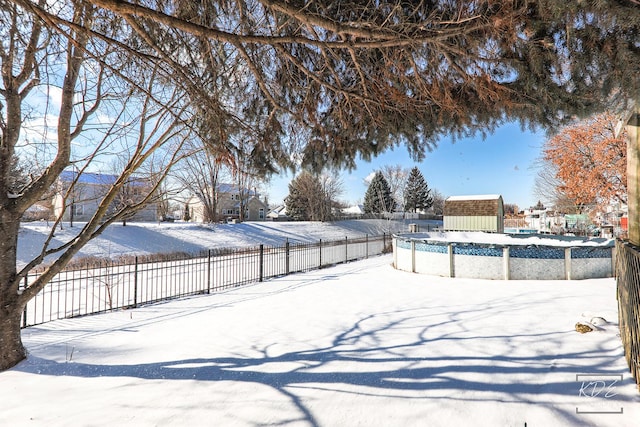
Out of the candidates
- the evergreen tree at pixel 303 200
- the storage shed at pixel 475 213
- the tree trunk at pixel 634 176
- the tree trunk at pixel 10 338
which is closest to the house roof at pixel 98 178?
the tree trunk at pixel 10 338

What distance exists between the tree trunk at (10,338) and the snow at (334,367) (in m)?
0.17

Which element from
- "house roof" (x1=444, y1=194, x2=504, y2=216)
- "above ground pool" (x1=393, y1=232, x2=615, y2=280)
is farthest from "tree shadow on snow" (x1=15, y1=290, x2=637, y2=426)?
"house roof" (x1=444, y1=194, x2=504, y2=216)

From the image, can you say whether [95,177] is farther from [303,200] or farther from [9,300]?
[303,200]

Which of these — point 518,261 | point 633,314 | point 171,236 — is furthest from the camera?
point 171,236

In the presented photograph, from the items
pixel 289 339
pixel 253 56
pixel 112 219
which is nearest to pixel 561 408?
pixel 289 339

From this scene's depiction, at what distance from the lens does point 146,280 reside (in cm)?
930

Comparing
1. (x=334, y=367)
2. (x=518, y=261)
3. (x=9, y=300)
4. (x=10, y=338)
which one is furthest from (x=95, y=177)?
(x=518, y=261)

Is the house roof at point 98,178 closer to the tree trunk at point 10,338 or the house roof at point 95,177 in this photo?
the house roof at point 95,177

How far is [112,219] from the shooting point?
455cm

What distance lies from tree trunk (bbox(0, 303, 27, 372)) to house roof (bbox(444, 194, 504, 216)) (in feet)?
85.1

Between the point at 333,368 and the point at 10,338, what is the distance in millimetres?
4010

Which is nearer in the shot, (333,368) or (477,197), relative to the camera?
(333,368)

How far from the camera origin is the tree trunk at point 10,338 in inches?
143

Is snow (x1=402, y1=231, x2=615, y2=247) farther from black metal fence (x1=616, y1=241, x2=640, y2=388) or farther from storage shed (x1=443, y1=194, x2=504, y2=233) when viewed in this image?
black metal fence (x1=616, y1=241, x2=640, y2=388)
